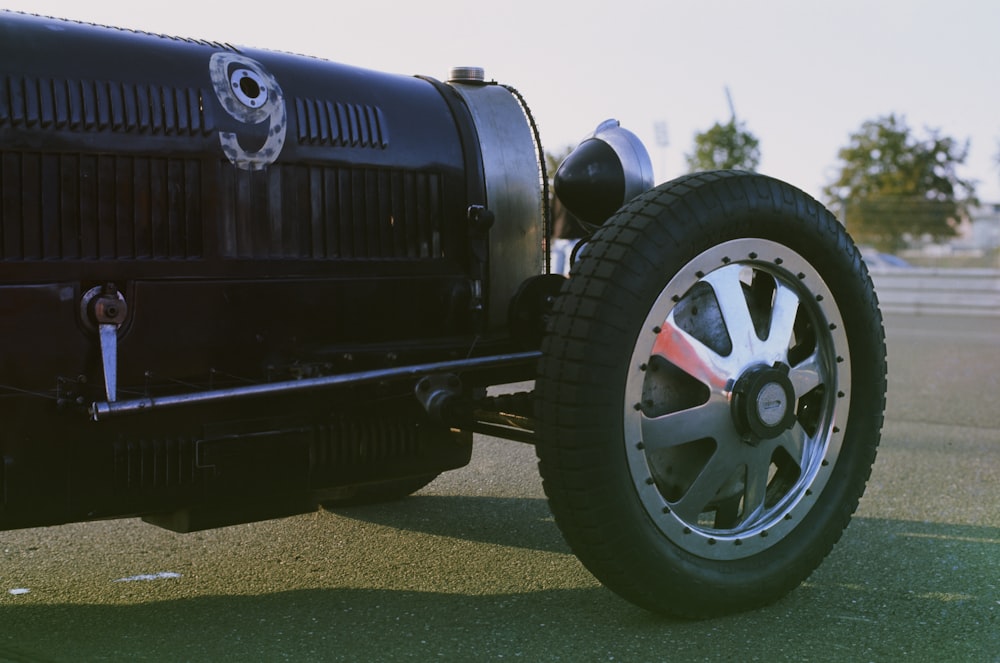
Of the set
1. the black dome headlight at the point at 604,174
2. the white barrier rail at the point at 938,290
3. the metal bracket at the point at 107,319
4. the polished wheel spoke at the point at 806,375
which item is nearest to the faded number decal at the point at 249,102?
the metal bracket at the point at 107,319

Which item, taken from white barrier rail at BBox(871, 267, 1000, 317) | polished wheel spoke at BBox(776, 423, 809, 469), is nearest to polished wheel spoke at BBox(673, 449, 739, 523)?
polished wheel spoke at BBox(776, 423, 809, 469)

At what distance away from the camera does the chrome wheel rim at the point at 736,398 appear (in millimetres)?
2652

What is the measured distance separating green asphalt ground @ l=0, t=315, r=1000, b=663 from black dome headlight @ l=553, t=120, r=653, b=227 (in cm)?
110

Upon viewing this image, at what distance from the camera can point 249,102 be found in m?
2.67

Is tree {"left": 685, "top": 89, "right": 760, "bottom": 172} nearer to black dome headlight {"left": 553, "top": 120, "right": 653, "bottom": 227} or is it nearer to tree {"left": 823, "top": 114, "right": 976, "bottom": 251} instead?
tree {"left": 823, "top": 114, "right": 976, "bottom": 251}

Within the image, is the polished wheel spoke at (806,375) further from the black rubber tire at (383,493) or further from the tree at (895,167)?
the tree at (895,167)

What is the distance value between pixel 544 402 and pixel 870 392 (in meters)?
1.03

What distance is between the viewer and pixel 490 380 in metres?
3.14

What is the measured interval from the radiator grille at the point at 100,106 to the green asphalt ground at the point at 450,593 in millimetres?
1224

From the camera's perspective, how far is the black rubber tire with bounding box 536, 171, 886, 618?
8.14 feet

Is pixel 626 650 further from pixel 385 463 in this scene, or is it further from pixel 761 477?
pixel 385 463

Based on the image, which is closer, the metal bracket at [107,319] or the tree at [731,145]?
the metal bracket at [107,319]

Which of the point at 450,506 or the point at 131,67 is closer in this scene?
the point at 131,67

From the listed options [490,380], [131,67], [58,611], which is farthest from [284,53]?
[58,611]
